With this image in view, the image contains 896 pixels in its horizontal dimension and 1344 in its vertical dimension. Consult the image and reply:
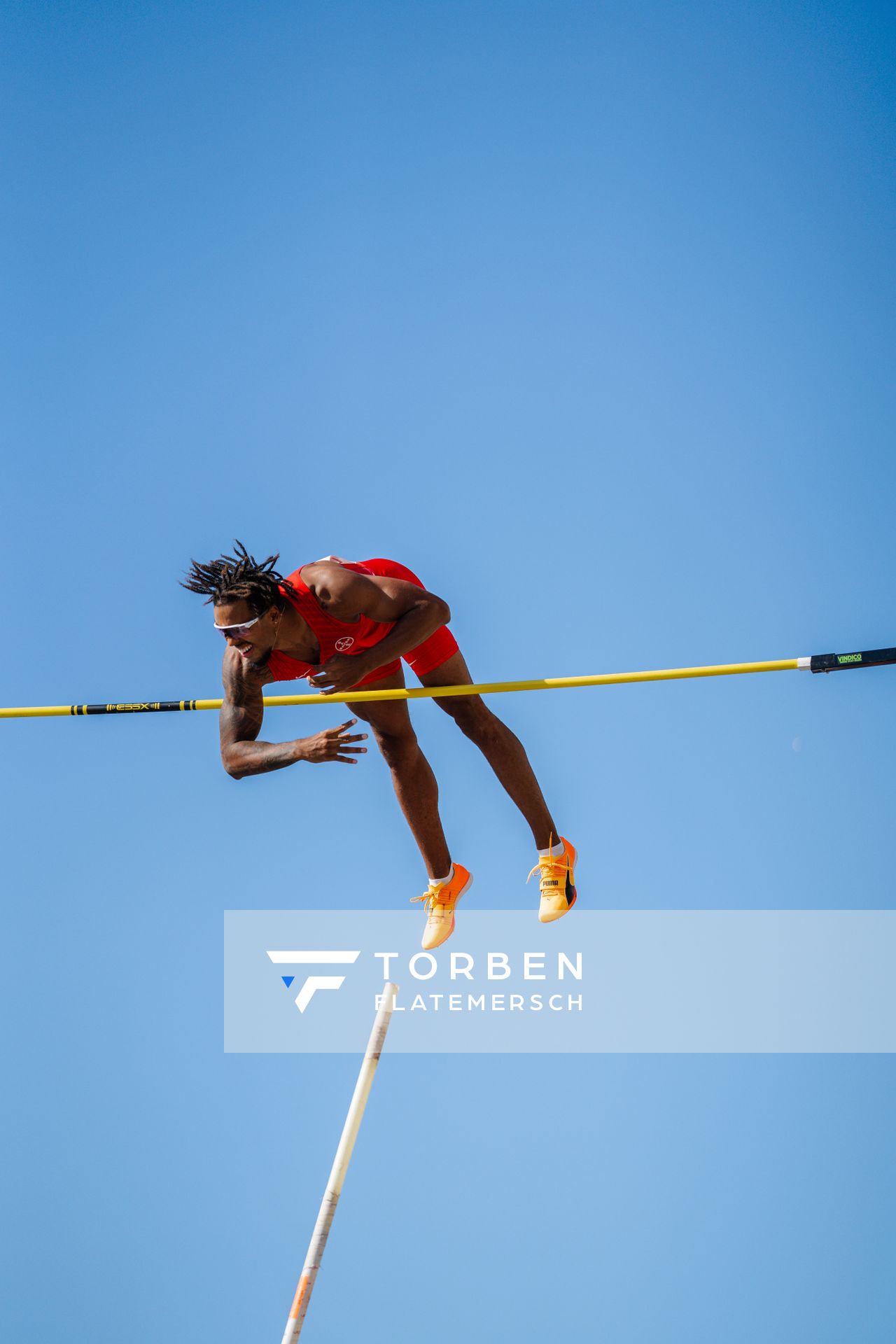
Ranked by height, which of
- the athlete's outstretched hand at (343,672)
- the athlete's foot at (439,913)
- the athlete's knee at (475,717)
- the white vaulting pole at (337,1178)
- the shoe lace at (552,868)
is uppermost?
the athlete's knee at (475,717)

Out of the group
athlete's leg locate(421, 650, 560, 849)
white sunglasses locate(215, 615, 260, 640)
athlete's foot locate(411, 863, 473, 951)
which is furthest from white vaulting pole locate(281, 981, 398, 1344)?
white sunglasses locate(215, 615, 260, 640)

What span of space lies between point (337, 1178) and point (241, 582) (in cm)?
430

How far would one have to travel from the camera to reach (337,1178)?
9.70 meters

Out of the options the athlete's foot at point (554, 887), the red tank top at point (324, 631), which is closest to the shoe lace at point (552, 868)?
the athlete's foot at point (554, 887)

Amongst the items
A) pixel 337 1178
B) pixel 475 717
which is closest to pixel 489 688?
pixel 475 717

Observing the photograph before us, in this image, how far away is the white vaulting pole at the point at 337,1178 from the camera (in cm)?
962

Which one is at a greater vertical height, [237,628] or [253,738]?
[237,628]

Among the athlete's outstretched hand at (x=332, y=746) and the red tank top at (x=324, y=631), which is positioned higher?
the red tank top at (x=324, y=631)

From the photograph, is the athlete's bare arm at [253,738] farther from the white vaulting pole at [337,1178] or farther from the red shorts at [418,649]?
the white vaulting pole at [337,1178]

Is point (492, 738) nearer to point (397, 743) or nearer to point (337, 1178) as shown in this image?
point (397, 743)

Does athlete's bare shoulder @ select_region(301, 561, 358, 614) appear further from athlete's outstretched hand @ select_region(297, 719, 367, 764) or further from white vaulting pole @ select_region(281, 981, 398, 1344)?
white vaulting pole @ select_region(281, 981, 398, 1344)

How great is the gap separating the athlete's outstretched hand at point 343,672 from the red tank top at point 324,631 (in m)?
0.18

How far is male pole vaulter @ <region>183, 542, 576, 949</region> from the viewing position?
8.01 metres

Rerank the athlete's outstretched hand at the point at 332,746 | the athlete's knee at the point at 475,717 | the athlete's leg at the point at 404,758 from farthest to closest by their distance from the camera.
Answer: the athlete's knee at the point at 475,717, the athlete's leg at the point at 404,758, the athlete's outstretched hand at the point at 332,746
